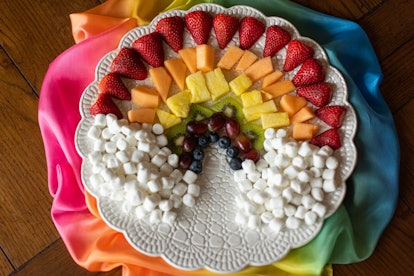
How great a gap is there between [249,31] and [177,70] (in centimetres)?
20

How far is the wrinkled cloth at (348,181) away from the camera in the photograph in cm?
125

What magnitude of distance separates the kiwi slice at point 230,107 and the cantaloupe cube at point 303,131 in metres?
0.14

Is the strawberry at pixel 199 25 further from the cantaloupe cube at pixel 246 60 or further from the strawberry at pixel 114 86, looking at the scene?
the strawberry at pixel 114 86

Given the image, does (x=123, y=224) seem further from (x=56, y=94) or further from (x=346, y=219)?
(x=346, y=219)

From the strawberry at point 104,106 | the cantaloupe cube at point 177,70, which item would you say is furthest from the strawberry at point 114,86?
the cantaloupe cube at point 177,70

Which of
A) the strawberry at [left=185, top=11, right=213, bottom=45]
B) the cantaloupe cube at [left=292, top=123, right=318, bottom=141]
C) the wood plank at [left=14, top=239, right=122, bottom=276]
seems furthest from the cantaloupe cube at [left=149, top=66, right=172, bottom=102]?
the wood plank at [left=14, top=239, right=122, bottom=276]

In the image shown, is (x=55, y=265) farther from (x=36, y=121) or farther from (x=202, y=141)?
(x=202, y=141)

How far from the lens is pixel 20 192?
137 centimetres

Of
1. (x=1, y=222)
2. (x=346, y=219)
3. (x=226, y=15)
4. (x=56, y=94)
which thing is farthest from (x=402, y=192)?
(x=1, y=222)

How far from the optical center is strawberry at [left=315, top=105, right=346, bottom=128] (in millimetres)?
1267

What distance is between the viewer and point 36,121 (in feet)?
4.61

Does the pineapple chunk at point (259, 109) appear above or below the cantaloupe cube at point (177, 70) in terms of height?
below

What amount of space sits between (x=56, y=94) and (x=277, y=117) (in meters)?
0.56

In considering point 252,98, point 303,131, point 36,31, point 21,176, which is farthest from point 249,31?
point 21,176
